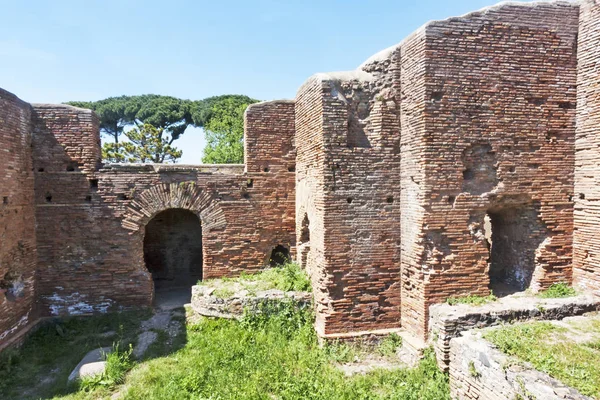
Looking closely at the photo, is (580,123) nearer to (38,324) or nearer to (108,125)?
(38,324)

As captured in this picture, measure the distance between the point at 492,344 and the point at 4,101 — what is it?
28.9ft

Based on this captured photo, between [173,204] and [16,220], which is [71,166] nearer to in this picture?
[16,220]

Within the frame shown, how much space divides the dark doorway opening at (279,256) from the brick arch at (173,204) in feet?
4.85

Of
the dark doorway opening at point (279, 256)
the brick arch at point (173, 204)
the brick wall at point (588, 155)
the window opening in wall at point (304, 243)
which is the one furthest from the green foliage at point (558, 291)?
the brick arch at point (173, 204)

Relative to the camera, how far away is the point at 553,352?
4.44 m

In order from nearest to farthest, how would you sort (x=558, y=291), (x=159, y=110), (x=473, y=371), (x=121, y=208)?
1. (x=473, y=371)
2. (x=558, y=291)
3. (x=121, y=208)
4. (x=159, y=110)

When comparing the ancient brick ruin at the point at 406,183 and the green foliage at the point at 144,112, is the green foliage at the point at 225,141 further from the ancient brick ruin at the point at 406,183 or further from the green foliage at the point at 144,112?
the ancient brick ruin at the point at 406,183

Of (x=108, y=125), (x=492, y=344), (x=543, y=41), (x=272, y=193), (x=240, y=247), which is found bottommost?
(x=492, y=344)

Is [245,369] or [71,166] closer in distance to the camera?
[245,369]

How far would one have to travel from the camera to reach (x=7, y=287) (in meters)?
6.89

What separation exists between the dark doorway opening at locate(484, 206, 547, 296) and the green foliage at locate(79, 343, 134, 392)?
20.8 feet

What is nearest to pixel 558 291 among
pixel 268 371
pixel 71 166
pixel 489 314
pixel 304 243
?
pixel 489 314

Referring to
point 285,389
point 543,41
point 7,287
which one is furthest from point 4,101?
point 543,41

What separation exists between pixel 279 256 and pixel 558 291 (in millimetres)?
5578
